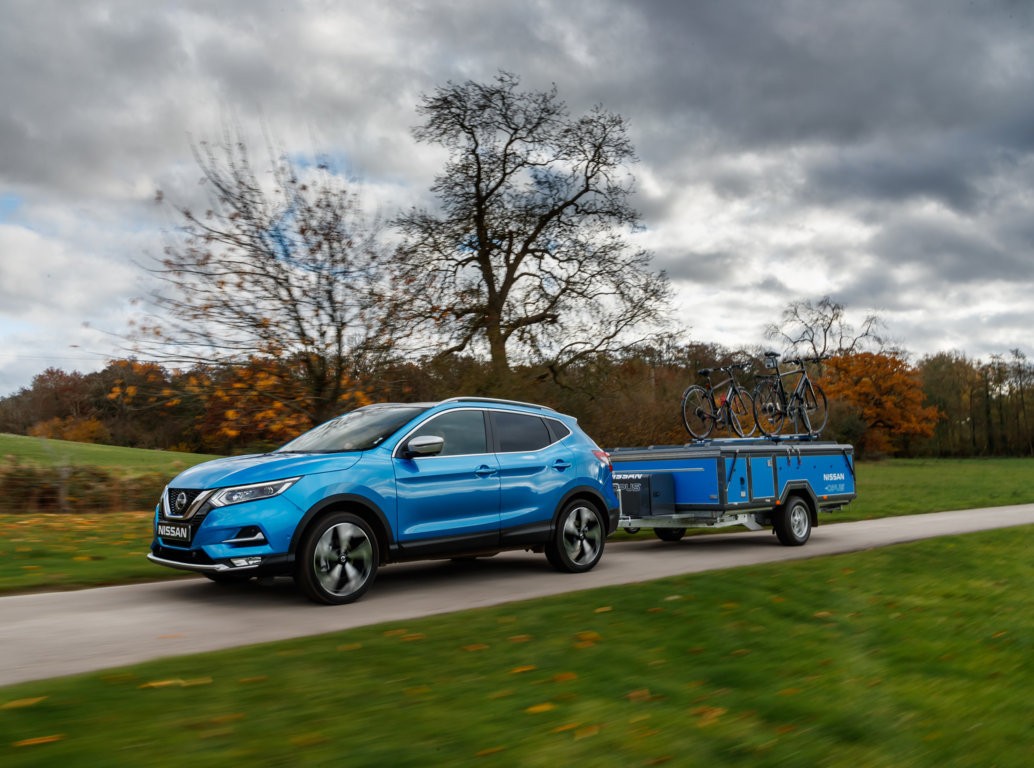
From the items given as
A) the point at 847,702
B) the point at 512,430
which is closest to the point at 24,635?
the point at 512,430

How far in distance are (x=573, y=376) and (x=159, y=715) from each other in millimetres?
21819

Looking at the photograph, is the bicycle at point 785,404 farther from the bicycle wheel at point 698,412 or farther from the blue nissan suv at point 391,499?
the blue nissan suv at point 391,499

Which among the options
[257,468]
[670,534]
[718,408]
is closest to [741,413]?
[718,408]

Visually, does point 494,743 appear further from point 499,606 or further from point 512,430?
point 512,430

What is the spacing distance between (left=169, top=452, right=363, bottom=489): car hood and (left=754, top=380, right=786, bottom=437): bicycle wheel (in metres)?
9.92

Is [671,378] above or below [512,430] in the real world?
above

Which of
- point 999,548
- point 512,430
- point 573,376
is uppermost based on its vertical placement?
point 573,376

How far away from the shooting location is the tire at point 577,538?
10.0m

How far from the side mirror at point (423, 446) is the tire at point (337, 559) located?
0.79 m

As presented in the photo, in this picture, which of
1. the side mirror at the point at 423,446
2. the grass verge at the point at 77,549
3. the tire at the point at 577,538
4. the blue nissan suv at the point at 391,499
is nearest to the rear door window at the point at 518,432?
the blue nissan suv at the point at 391,499

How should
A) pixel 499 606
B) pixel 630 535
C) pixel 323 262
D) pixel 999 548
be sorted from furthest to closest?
pixel 630 535
pixel 323 262
pixel 999 548
pixel 499 606

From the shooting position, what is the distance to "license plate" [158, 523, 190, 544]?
764 centimetres

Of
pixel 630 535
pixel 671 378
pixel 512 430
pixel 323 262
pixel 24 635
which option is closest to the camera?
pixel 24 635

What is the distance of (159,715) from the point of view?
14.4 ft
